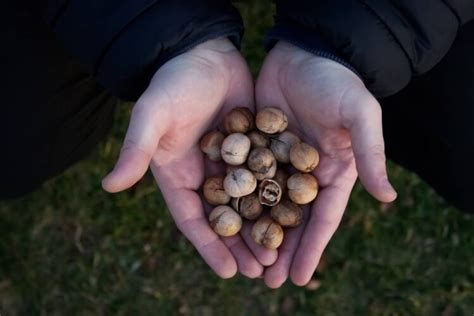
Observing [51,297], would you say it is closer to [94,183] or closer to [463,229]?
[94,183]

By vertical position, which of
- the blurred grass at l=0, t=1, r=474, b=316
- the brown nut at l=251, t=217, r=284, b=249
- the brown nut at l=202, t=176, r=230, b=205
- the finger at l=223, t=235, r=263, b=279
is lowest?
the blurred grass at l=0, t=1, r=474, b=316

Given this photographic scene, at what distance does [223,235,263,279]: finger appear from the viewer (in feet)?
5.98

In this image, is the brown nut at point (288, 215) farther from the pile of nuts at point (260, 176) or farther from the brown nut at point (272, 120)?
the brown nut at point (272, 120)

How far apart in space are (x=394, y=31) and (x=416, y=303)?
4.82 ft

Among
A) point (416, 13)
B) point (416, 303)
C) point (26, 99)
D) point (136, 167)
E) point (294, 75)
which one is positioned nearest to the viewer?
point (136, 167)

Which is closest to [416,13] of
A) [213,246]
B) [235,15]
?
[235,15]

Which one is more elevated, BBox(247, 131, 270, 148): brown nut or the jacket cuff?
the jacket cuff

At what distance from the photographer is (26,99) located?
6.87 ft

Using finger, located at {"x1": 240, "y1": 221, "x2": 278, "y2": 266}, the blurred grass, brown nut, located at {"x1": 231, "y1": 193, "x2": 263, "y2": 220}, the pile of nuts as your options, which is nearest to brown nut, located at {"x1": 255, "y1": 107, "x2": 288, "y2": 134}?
the pile of nuts

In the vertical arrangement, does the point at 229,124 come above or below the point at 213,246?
above

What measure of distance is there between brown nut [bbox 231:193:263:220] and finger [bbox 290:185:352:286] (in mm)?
189

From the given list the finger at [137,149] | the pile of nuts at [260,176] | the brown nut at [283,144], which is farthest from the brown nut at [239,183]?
the finger at [137,149]

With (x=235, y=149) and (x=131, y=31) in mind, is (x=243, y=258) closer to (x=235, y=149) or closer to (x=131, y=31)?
(x=235, y=149)

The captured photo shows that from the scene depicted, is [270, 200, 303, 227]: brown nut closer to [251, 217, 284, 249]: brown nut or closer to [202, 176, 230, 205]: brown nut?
[251, 217, 284, 249]: brown nut
